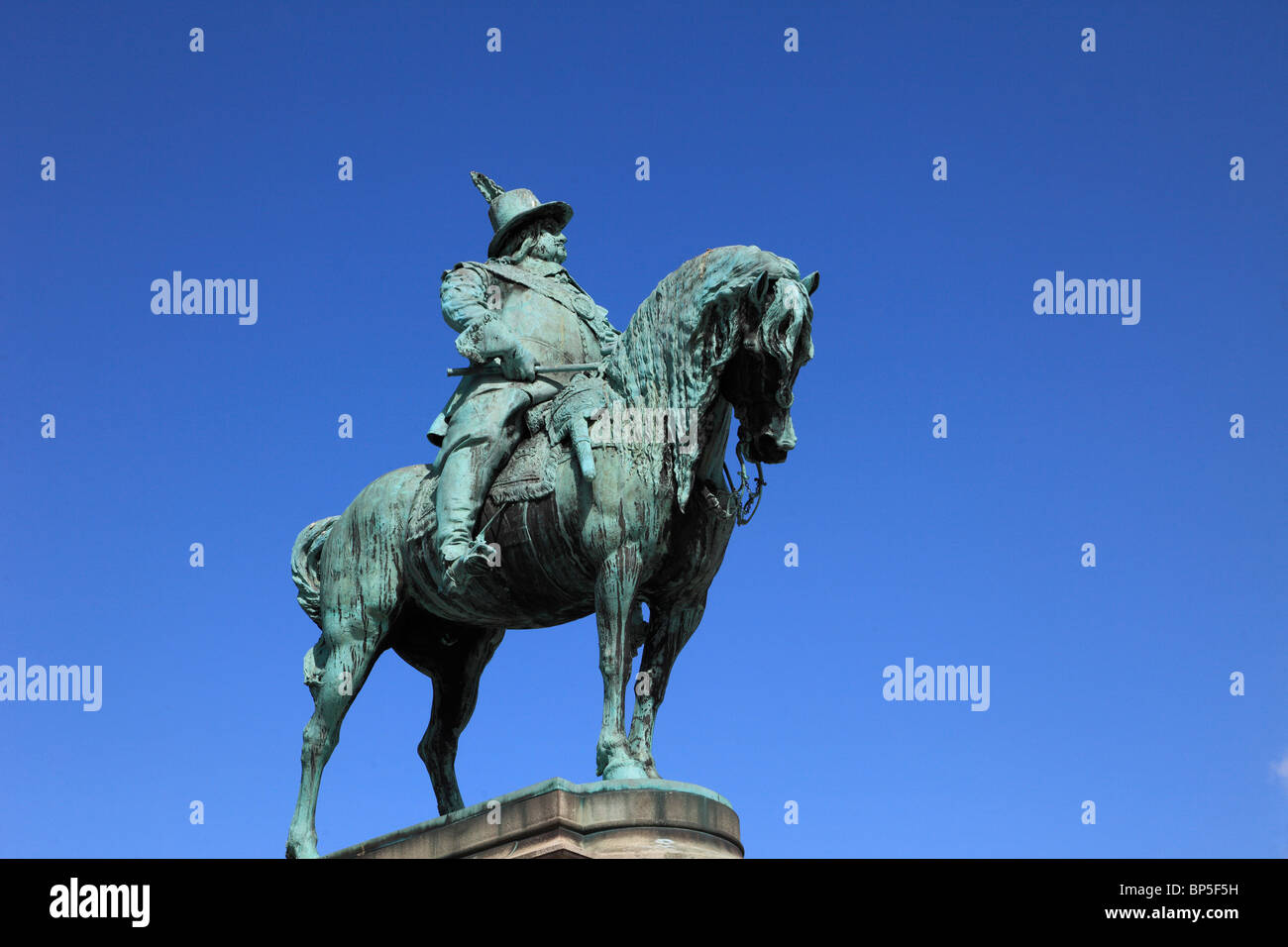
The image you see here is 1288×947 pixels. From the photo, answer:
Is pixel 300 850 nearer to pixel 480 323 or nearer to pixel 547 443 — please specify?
pixel 547 443

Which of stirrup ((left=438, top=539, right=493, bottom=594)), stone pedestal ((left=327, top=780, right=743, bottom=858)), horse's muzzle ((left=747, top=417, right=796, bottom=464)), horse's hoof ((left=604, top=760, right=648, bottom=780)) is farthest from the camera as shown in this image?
stirrup ((left=438, top=539, right=493, bottom=594))

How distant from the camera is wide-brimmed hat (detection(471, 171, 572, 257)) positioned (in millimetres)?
17266

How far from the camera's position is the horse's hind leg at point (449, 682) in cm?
1686

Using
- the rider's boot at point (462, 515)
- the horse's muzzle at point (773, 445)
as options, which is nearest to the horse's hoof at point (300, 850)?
the rider's boot at point (462, 515)

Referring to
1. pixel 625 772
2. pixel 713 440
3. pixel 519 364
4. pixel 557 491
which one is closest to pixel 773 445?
pixel 713 440

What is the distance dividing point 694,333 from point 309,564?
4335 mm

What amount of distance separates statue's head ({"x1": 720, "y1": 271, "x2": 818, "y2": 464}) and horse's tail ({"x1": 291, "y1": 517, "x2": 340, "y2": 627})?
3.93 meters

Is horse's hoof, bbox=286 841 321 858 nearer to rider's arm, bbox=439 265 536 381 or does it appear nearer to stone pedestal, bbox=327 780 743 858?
stone pedestal, bbox=327 780 743 858

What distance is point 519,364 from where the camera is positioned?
16203 mm

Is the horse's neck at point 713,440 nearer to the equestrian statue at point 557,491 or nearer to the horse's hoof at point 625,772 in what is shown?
the equestrian statue at point 557,491

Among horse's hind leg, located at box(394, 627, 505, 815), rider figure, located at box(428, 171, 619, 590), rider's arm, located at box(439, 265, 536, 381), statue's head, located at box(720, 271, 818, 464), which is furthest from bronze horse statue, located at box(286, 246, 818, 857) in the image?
rider's arm, located at box(439, 265, 536, 381)

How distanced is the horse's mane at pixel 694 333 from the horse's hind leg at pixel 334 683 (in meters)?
3.12

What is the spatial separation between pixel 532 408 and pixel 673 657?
92.8 inches
